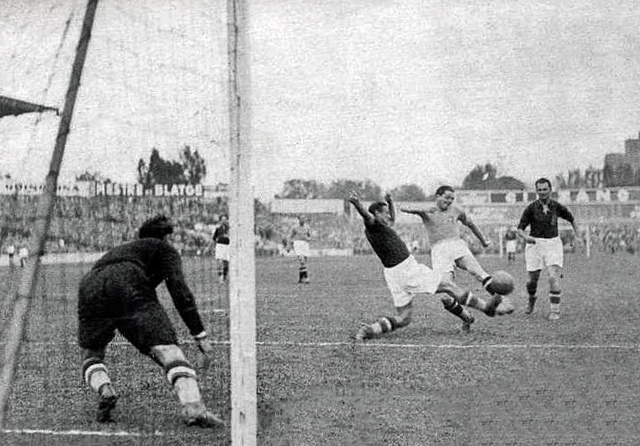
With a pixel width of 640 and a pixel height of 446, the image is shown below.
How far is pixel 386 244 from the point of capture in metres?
7.34

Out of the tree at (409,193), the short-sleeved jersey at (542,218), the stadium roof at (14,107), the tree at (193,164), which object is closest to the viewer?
the stadium roof at (14,107)

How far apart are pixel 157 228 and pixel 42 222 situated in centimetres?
109

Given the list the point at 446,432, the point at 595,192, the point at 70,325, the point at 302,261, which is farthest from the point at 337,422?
the point at 595,192

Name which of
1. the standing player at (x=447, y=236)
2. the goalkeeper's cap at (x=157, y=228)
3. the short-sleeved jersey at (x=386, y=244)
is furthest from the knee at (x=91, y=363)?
the standing player at (x=447, y=236)

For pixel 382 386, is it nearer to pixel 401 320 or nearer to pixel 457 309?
pixel 401 320

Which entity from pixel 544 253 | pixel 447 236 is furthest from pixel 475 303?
pixel 544 253

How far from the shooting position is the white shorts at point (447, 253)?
870 centimetres

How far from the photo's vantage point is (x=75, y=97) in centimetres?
319

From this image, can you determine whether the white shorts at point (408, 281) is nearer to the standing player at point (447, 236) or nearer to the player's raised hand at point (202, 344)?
the standing player at point (447, 236)

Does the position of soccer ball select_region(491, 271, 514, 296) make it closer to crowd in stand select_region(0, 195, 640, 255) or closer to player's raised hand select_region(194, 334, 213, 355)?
crowd in stand select_region(0, 195, 640, 255)

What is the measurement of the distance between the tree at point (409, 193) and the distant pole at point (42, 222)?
59.9ft

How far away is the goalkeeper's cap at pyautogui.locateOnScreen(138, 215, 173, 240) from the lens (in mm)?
4184

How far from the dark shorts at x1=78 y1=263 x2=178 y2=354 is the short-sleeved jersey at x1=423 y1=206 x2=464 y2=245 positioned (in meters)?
5.08

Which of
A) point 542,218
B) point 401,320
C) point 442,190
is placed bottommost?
point 401,320
